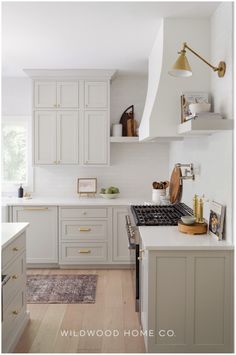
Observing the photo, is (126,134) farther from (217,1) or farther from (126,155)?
(217,1)

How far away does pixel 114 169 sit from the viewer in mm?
5281

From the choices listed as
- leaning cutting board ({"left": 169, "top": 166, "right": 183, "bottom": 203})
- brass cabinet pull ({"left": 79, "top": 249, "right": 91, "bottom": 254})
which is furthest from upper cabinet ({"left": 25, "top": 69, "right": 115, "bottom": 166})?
brass cabinet pull ({"left": 79, "top": 249, "right": 91, "bottom": 254})

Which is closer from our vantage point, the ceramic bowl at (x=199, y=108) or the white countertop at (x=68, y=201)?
the ceramic bowl at (x=199, y=108)

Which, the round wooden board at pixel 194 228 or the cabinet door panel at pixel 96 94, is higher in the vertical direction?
the cabinet door panel at pixel 96 94

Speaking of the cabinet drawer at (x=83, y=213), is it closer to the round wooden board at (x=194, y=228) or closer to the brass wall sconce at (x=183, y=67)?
the round wooden board at (x=194, y=228)

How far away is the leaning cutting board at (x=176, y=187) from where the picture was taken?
4205mm

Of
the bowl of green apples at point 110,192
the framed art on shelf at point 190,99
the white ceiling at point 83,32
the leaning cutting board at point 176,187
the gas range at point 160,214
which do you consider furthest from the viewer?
the bowl of green apples at point 110,192

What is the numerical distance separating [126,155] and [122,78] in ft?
3.45

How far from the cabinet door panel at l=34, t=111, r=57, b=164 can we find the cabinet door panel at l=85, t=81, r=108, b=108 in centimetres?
49

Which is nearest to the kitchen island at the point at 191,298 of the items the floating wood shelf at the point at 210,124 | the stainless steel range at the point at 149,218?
the stainless steel range at the point at 149,218

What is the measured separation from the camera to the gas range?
10.7 ft

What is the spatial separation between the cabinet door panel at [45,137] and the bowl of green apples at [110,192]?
0.76m

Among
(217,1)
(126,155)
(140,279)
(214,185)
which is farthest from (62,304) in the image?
(217,1)

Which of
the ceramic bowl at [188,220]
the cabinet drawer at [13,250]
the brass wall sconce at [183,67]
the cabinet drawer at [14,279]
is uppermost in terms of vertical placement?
the brass wall sconce at [183,67]
